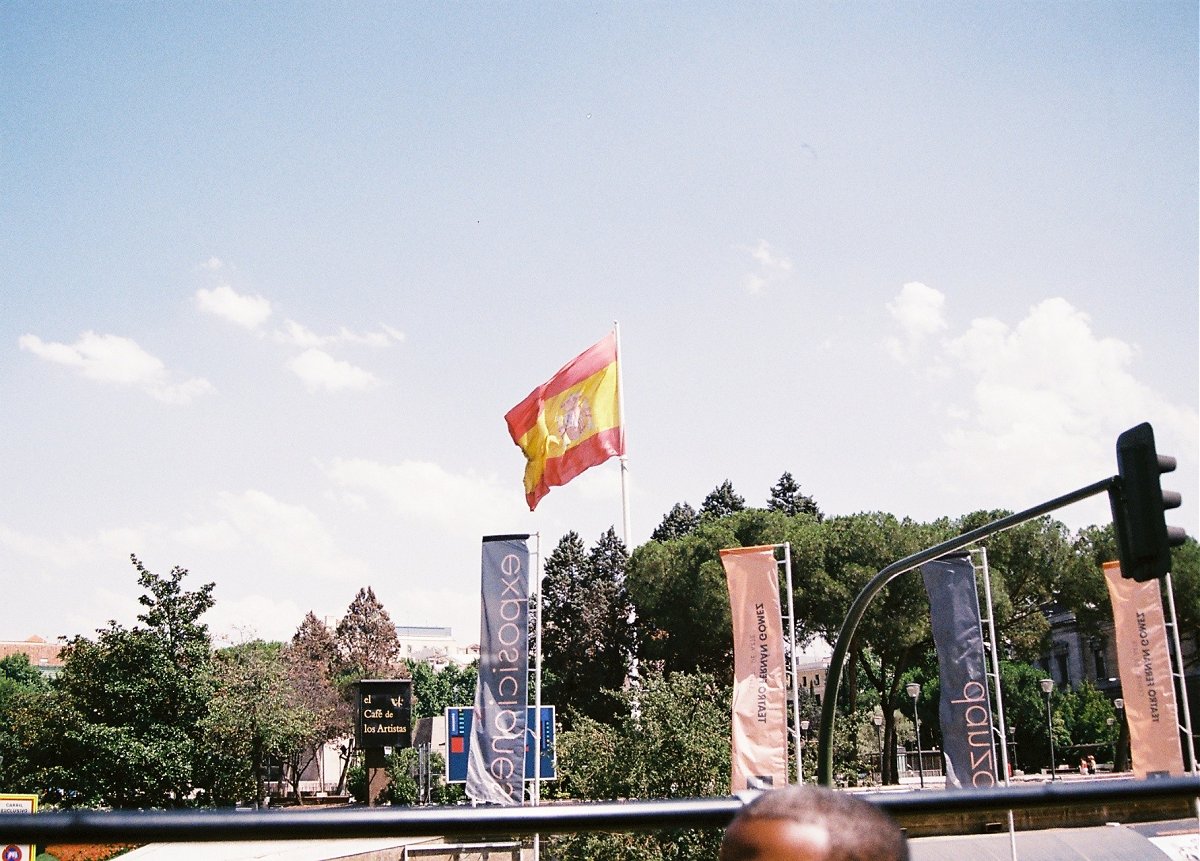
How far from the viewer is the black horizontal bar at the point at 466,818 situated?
1242mm

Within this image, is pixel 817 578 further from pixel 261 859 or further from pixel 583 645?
pixel 261 859

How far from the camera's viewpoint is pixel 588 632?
5369 cm

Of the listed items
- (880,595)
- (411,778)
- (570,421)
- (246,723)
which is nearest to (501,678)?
(570,421)

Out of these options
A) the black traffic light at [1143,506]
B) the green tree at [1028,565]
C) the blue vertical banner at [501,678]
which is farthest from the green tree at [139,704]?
the green tree at [1028,565]

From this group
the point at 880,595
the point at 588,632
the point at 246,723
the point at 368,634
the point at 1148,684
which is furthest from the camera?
the point at 368,634

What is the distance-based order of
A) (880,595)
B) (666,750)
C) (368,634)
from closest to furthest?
(666,750) → (880,595) → (368,634)

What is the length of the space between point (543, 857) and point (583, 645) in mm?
32668

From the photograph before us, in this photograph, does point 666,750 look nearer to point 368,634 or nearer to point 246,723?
point 246,723

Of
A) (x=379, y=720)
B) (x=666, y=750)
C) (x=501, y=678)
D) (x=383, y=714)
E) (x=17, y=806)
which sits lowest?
(x=17, y=806)

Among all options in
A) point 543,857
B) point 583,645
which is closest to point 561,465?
point 543,857

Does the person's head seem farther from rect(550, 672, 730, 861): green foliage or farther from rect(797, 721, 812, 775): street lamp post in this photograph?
rect(550, 672, 730, 861): green foliage

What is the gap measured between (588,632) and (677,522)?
9908 mm

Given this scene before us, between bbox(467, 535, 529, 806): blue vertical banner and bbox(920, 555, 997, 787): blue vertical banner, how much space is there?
722cm

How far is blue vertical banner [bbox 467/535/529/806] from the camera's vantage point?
1600cm
